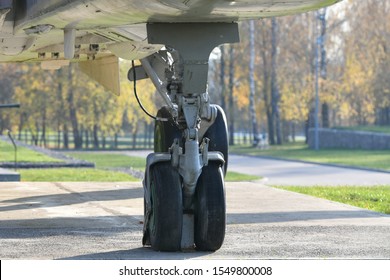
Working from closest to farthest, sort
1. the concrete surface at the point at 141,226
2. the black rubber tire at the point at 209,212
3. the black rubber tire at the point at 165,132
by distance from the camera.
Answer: the concrete surface at the point at 141,226, the black rubber tire at the point at 209,212, the black rubber tire at the point at 165,132

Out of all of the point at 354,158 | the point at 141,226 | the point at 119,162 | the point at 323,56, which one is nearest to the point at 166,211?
the point at 141,226

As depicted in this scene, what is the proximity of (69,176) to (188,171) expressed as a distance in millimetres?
18086

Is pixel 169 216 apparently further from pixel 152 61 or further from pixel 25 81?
pixel 25 81

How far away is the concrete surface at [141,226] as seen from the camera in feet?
34.5

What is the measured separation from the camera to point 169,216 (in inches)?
416

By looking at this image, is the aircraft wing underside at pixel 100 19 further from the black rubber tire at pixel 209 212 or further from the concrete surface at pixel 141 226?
the concrete surface at pixel 141 226

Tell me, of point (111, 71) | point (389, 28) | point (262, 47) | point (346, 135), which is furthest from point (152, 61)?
point (262, 47)

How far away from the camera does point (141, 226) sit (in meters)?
13.1

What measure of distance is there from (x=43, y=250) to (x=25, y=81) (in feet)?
219

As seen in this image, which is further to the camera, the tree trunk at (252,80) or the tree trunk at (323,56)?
the tree trunk at (323,56)

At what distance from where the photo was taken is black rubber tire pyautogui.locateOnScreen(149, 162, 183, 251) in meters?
10.6

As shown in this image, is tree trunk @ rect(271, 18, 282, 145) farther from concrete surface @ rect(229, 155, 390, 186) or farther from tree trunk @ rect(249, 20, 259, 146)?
concrete surface @ rect(229, 155, 390, 186)

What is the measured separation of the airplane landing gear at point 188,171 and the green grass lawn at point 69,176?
15312 mm

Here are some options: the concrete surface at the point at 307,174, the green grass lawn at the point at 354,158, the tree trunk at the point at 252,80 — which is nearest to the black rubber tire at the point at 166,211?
the concrete surface at the point at 307,174
